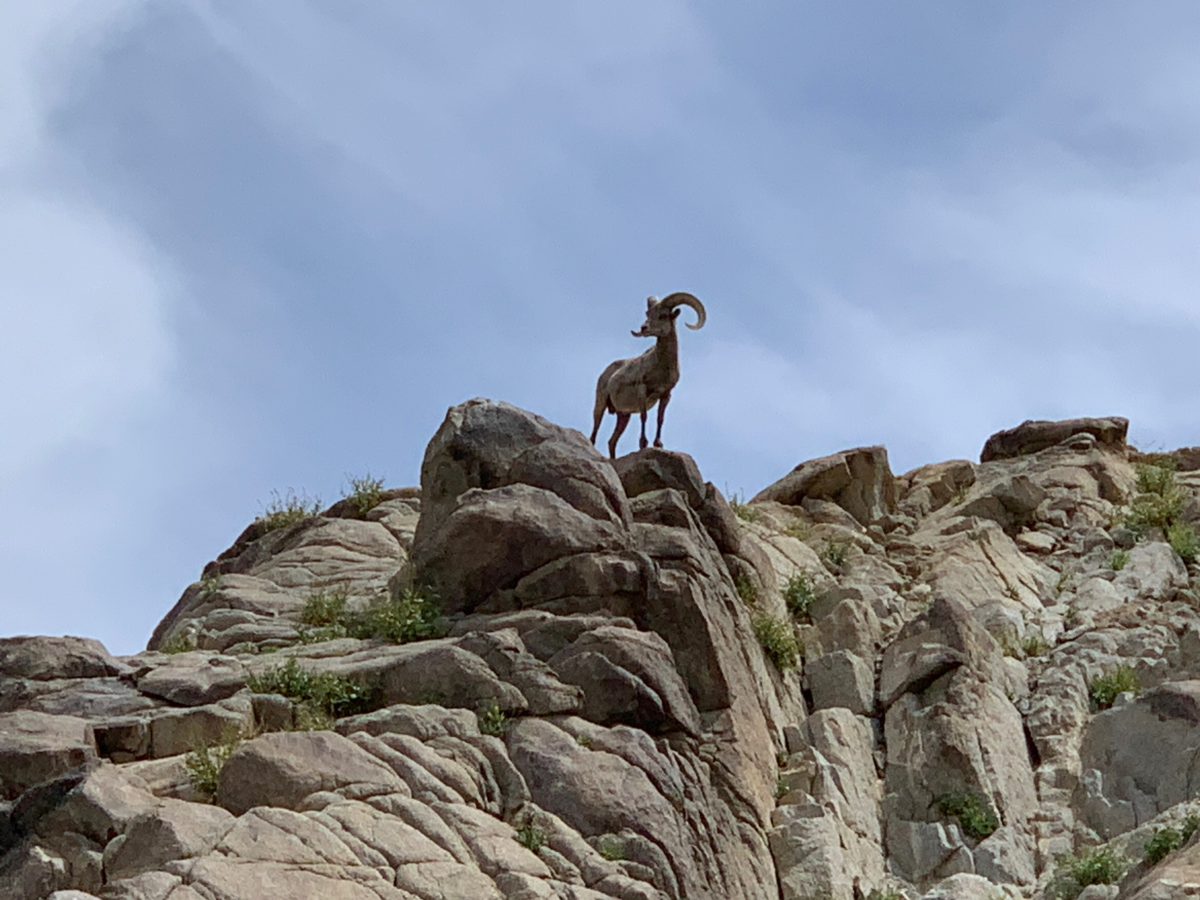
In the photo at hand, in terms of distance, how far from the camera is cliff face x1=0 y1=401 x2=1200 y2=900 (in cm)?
1353

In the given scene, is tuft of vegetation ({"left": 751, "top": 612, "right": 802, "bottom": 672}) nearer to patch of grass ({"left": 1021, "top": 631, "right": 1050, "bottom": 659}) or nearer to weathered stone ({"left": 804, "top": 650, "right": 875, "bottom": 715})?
weathered stone ({"left": 804, "top": 650, "right": 875, "bottom": 715})

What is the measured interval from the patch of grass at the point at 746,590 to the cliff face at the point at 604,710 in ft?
0.12

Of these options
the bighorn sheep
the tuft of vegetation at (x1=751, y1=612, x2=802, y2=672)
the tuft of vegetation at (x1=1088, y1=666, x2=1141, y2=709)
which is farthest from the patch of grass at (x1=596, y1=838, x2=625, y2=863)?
the bighorn sheep

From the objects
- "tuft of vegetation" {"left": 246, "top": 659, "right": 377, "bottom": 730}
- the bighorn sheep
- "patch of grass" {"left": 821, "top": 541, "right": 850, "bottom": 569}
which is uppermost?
the bighorn sheep

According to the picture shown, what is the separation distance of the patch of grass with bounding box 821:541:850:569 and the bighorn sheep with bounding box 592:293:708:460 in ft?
9.60

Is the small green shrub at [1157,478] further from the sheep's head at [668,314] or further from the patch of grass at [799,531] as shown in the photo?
the sheep's head at [668,314]

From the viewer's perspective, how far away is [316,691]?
615 inches

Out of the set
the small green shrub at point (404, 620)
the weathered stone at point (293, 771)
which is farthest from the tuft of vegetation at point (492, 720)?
the small green shrub at point (404, 620)

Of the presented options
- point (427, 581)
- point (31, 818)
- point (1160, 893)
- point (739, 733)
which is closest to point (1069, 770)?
point (739, 733)

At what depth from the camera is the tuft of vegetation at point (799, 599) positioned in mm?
21328

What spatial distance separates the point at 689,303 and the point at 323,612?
7554 millimetres

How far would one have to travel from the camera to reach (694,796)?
53.8ft

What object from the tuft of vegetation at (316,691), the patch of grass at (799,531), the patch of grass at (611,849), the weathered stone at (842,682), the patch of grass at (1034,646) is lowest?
the patch of grass at (611,849)

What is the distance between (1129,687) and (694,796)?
6397 mm
